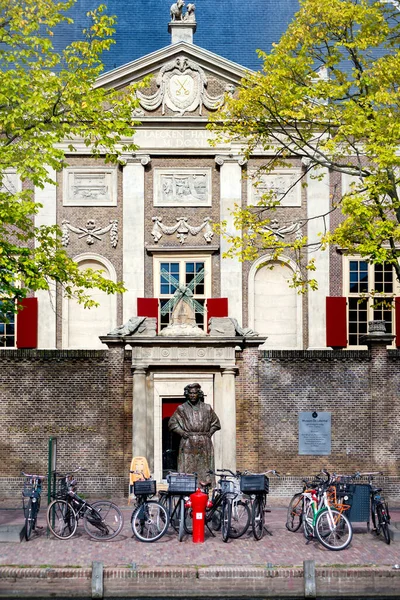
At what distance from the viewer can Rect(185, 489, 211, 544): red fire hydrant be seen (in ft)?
48.8

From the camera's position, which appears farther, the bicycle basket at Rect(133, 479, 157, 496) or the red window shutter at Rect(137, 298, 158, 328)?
the red window shutter at Rect(137, 298, 158, 328)

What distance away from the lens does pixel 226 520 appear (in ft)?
49.3

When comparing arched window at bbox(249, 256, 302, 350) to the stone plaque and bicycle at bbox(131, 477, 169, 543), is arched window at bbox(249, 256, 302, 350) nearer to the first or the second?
the stone plaque

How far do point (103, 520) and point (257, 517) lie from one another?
2.36 meters

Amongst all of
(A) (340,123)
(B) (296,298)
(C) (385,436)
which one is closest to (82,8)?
(B) (296,298)

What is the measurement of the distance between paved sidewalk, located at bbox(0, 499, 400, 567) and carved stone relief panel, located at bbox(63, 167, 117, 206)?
1512 cm

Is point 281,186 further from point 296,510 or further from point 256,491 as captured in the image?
point 256,491

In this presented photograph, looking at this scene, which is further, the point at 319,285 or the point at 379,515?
the point at 319,285

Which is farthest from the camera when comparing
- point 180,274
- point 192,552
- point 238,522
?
point 180,274

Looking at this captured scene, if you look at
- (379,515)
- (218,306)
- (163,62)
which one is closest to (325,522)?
(379,515)

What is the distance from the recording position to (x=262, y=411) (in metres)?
20.6

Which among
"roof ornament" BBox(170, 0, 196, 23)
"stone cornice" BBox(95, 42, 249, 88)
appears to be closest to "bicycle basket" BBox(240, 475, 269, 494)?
"stone cornice" BBox(95, 42, 249, 88)

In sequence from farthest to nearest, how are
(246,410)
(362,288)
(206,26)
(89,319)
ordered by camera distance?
(206,26) → (362,288) → (89,319) → (246,410)

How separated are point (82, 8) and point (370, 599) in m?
27.1
